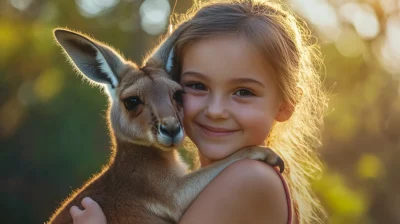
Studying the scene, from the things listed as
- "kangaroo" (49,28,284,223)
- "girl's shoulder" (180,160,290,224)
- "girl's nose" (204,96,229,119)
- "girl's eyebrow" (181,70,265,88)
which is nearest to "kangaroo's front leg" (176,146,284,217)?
"kangaroo" (49,28,284,223)

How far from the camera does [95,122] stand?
13242 millimetres

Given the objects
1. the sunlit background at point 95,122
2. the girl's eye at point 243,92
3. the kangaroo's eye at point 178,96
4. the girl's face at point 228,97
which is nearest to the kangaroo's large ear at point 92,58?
the kangaroo's eye at point 178,96

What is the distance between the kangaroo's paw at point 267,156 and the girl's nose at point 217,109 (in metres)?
0.26

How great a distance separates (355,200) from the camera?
35.9ft

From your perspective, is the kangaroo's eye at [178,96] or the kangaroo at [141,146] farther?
the kangaroo's eye at [178,96]

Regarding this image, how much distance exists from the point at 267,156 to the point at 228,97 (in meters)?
0.39

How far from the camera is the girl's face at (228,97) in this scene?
3342mm

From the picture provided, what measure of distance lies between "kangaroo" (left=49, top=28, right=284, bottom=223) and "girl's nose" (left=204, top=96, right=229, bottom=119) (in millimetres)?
201

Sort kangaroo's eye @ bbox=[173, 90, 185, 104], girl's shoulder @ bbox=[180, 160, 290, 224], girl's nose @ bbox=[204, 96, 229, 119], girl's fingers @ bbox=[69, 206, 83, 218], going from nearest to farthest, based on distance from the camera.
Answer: girl's shoulder @ bbox=[180, 160, 290, 224] → girl's nose @ bbox=[204, 96, 229, 119] → girl's fingers @ bbox=[69, 206, 83, 218] → kangaroo's eye @ bbox=[173, 90, 185, 104]

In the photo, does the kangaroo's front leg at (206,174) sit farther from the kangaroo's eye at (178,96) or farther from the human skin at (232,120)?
the kangaroo's eye at (178,96)

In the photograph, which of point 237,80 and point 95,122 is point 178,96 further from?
point 95,122

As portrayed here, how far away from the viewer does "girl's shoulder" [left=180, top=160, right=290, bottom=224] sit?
3.12m

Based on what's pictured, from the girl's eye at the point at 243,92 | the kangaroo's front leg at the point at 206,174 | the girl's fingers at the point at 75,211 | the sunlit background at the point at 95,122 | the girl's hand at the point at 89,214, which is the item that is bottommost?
the sunlit background at the point at 95,122

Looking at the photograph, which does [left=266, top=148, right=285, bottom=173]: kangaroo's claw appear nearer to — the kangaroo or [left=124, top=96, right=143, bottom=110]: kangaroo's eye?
the kangaroo
